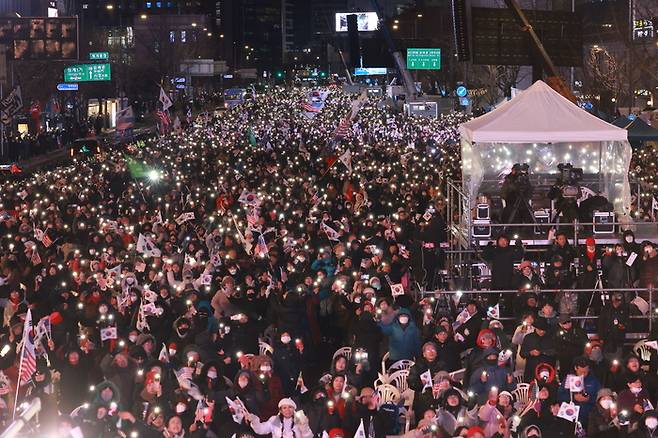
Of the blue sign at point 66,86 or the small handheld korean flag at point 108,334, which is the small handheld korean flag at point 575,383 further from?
the blue sign at point 66,86

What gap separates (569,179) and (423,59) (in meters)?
53.9

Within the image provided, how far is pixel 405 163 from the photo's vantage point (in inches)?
1310

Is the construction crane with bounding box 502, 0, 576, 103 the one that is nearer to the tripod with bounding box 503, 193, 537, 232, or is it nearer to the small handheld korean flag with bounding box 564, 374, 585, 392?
the tripod with bounding box 503, 193, 537, 232

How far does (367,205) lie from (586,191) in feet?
18.4

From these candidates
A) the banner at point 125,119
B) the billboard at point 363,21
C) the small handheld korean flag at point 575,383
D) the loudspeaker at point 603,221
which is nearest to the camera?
the small handheld korean flag at point 575,383

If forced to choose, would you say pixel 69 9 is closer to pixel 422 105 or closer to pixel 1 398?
pixel 422 105

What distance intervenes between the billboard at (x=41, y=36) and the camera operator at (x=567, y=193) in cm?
1805

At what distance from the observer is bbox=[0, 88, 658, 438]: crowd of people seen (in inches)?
418

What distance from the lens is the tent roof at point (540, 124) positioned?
18969 millimetres

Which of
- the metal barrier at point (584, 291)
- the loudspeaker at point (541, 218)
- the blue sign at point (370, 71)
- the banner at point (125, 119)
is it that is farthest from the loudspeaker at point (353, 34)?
the metal barrier at point (584, 291)

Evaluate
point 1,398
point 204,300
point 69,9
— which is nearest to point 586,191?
point 204,300

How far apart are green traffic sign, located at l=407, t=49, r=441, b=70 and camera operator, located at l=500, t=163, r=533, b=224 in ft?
177

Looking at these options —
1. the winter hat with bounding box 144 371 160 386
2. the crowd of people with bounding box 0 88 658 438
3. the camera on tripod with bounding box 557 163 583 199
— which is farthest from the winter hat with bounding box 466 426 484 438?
the camera on tripod with bounding box 557 163 583 199

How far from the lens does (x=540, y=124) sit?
63.2 feet
